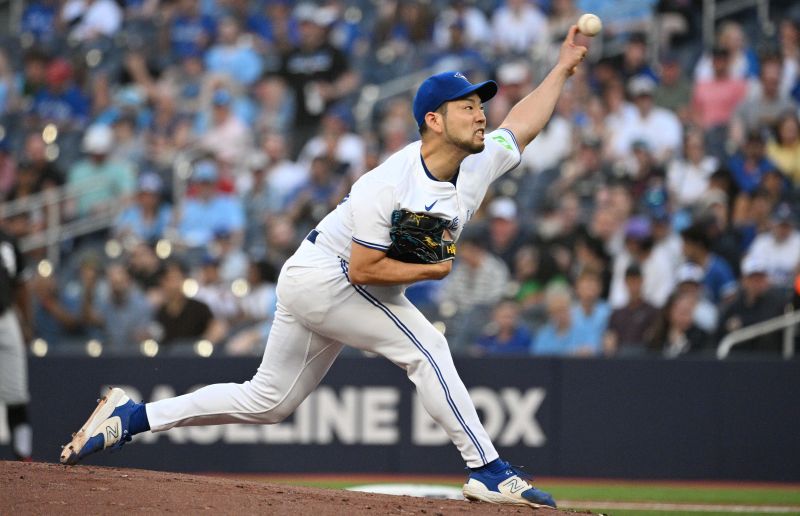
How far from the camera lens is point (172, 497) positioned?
5914 mm

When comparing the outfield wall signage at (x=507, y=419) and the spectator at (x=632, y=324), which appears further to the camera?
the spectator at (x=632, y=324)

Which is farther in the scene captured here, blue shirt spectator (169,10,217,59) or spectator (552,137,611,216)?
blue shirt spectator (169,10,217,59)

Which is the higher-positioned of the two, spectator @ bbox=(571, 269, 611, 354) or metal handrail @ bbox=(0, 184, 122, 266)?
metal handrail @ bbox=(0, 184, 122, 266)

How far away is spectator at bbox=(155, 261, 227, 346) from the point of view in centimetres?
1162

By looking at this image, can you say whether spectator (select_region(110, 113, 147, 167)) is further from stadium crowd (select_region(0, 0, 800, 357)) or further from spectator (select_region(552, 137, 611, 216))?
spectator (select_region(552, 137, 611, 216))

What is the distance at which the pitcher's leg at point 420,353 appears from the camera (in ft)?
19.8

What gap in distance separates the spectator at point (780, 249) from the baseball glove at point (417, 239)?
6.18m

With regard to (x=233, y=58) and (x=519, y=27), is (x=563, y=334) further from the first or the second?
(x=233, y=58)

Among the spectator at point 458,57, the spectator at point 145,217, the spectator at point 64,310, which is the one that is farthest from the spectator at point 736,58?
the spectator at point 64,310

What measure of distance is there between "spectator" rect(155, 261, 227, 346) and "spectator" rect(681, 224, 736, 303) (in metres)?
4.20

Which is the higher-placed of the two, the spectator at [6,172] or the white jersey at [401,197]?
the spectator at [6,172]

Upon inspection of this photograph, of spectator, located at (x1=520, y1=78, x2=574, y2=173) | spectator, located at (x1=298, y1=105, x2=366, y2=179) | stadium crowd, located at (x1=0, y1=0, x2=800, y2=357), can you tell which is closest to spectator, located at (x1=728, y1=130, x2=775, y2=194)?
stadium crowd, located at (x1=0, y1=0, x2=800, y2=357)

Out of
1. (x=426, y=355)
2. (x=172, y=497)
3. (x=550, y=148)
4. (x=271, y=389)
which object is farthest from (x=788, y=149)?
(x=172, y=497)

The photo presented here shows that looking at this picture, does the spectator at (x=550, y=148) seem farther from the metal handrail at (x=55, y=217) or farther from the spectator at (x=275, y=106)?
the metal handrail at (x=55, y=217)
